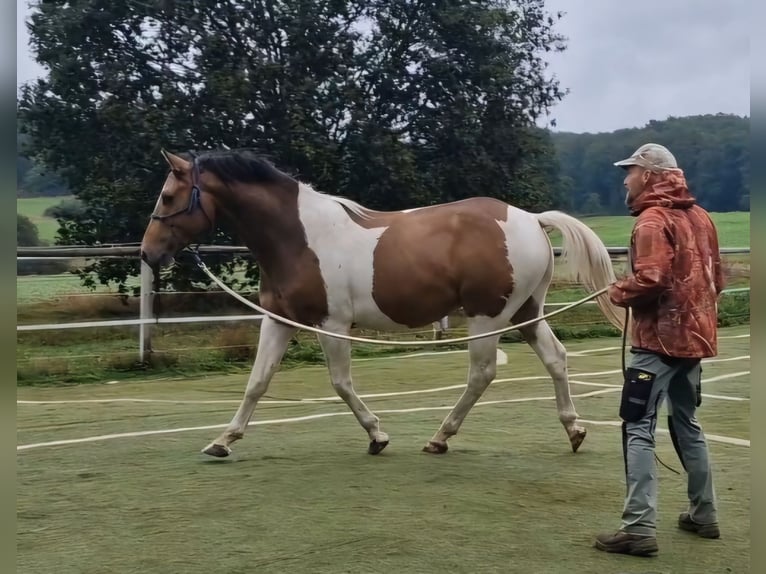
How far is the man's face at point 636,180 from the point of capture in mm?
2916

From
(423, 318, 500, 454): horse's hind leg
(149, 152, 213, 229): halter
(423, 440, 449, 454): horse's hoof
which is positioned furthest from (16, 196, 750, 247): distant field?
(423, 440, 449, 454): horse's hoof

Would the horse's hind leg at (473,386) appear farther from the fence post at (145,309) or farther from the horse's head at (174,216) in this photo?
the fence post at (145,309)

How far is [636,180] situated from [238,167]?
2.05 m

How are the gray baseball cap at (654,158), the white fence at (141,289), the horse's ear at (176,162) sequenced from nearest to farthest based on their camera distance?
the gray baseball cap at (654,158), the horse's ear at (176,162), the white fence at (141,289)

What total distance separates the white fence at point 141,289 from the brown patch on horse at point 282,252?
0.62 m

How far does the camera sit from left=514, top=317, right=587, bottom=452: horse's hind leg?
4.16m

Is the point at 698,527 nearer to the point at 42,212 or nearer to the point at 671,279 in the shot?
the point at 671,279

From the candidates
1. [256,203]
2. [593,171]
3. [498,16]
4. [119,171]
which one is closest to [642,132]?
[593,171]

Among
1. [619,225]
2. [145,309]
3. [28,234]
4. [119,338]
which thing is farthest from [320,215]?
[119,338]

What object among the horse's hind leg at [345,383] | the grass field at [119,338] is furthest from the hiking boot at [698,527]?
the grass field at [119,338]

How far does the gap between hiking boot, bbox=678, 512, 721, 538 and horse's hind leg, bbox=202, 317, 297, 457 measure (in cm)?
205

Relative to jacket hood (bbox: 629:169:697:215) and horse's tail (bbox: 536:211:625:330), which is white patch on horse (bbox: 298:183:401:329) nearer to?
horse's tail (bbox: 536:211:625:330)

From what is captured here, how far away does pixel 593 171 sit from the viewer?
175 inches

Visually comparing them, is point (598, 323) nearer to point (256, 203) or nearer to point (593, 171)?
point (593, 171)
